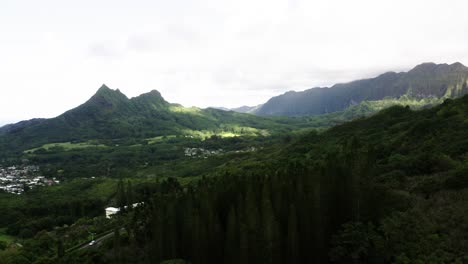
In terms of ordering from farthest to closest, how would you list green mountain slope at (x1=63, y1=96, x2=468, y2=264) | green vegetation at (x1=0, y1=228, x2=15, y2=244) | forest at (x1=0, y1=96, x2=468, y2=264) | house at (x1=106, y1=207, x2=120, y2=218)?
house at (x1=106, y1=207, x2=120, y2=218)
green vegetation at (x1=0, y1=228, x2=15, y2=244)
forest at (x1=0, y1=96, x2=468, y2=264)
green mountain slope at (x1=63, y1=96, x2=468, y2=264)

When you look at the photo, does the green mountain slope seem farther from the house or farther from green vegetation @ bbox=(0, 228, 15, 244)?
green vegetation @ bbox=(0, 228, 15, 244)

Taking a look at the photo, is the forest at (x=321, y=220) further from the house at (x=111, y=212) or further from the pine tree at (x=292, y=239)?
the house at (x=111, y=212)

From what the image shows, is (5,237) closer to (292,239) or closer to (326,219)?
(292,239)

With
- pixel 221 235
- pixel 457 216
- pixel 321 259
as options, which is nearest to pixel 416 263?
pixel 457 216

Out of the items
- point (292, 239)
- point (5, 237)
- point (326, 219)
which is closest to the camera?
point (292, 239)

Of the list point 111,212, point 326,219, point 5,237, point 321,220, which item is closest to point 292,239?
point 321,220

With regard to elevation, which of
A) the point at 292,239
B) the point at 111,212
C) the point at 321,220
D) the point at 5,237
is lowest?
the point at 5,237

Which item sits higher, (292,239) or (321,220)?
(321,220)

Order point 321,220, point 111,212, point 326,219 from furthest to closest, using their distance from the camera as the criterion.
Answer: point 111,212
point 326,219
point 321,220

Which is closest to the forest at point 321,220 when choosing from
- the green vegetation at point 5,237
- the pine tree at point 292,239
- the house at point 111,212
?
the pine tree at point 292,239

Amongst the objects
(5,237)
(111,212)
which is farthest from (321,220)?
(5,237)

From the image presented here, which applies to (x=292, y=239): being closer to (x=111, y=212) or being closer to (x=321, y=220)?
(x=321, y=220)

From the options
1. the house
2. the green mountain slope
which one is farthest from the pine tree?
the house

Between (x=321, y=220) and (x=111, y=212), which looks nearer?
(x=321, y=220)
